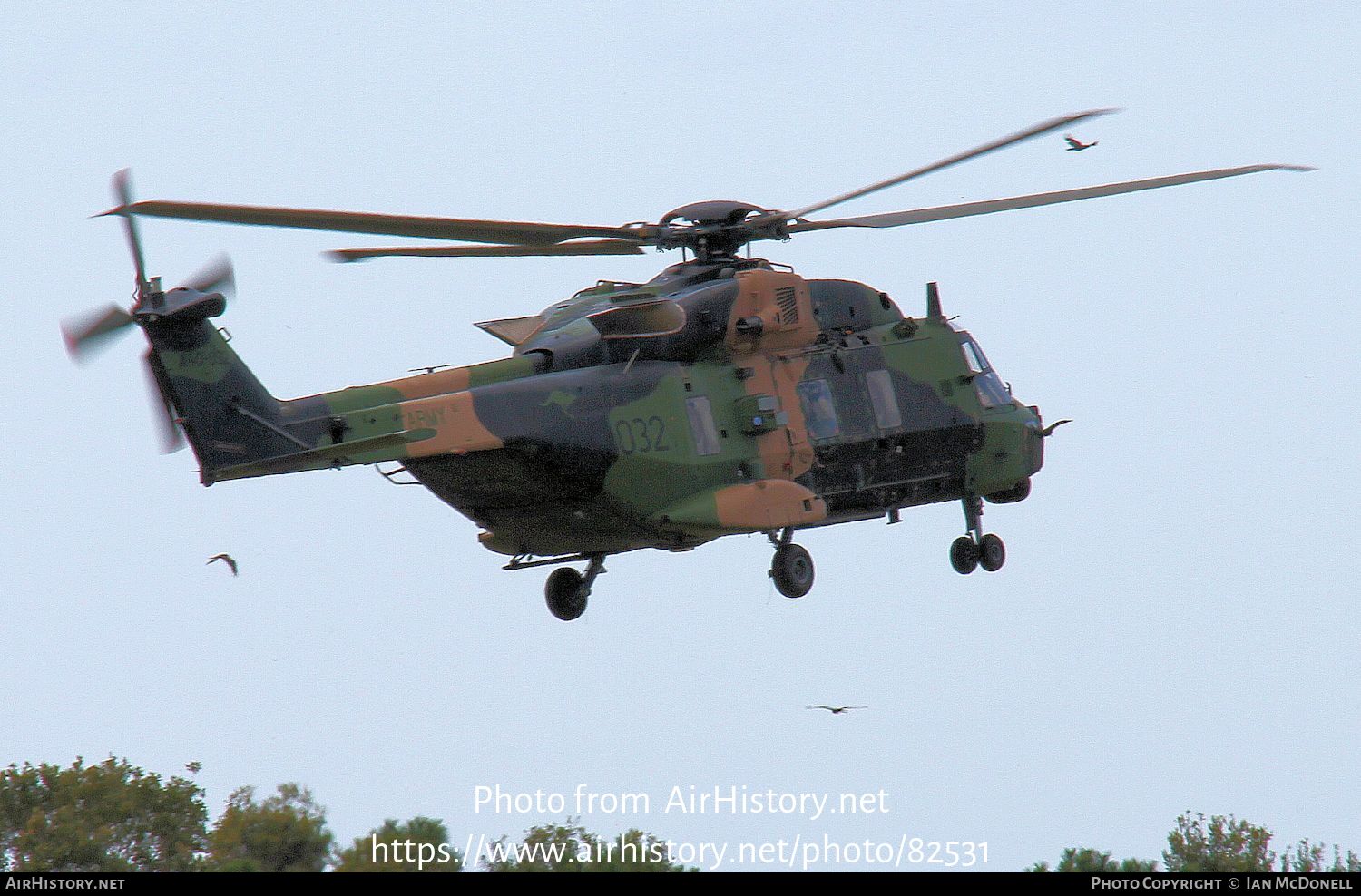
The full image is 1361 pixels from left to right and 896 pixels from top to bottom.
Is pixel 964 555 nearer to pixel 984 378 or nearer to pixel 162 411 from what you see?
pixel 984 378

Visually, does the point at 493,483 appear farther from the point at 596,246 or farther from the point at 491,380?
the point at 596,246

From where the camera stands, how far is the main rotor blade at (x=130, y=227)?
22906 mm

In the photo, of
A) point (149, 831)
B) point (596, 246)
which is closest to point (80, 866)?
point (149, 831)

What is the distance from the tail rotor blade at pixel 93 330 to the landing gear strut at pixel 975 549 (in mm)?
13157

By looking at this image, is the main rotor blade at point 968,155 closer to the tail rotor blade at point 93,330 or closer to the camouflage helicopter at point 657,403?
the camouflage helicopter at point 657,403

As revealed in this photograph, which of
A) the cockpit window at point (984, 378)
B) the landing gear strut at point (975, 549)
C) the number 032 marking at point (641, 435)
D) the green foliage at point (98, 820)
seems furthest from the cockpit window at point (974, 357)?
the green foliage at point (98, 820)

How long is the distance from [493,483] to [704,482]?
272 cm

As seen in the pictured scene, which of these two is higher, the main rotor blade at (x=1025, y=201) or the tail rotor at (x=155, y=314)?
the main rotor blade at (x=1025, y=201)

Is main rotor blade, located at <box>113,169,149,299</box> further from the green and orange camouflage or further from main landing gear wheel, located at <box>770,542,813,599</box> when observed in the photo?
main landing gear wheel, located at <box>770,542,813,599</box>

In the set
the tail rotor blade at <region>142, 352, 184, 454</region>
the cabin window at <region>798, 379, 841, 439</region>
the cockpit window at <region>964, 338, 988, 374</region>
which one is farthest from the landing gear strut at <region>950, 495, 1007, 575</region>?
the tail rotor blade at <region>142, 352, 184, 454</region>

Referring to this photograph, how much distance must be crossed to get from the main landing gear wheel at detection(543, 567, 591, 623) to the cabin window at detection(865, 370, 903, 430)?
4.57m

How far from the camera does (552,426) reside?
25.7 metres

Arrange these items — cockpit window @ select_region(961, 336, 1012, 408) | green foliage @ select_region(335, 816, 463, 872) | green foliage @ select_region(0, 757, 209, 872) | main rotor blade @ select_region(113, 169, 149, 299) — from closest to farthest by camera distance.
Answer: main rotor blade @ select_region(113, 169, 149, 299) < green foliage @ select_region(335, 816, 463, 872) < cockpit window @ select_region(961, 336, 1012, 408) < green foliage @ select_region(0, 757, 209, 872)

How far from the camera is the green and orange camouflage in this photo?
2428 cm
